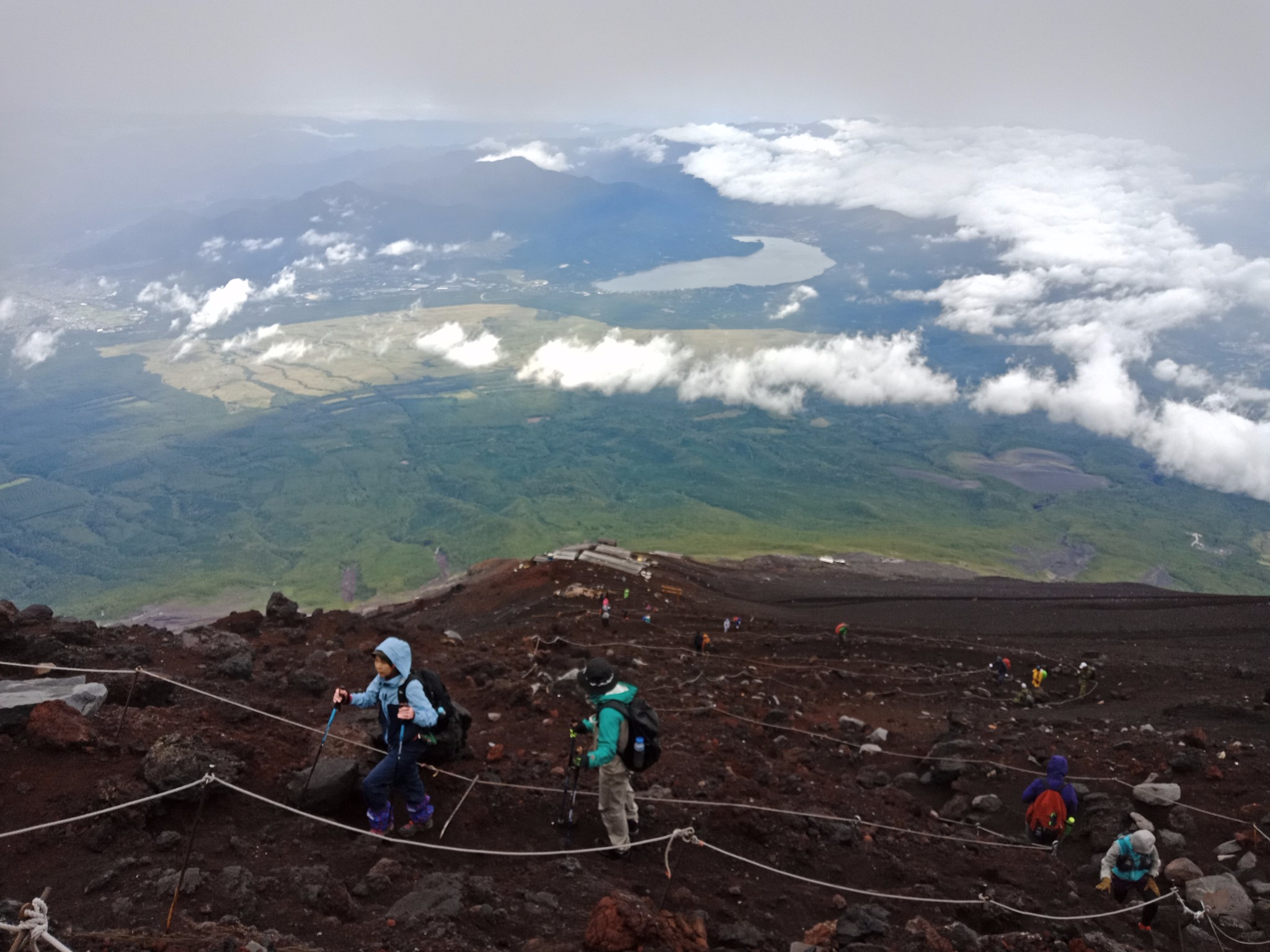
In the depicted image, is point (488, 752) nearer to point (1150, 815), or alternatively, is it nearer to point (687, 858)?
point (687, 858)

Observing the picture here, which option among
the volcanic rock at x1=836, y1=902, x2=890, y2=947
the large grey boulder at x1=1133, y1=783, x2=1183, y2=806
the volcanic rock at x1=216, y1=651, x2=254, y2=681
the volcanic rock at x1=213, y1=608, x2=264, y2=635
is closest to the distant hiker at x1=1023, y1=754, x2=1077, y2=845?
the large grey boulder at x1=1133, y1=783, x2=1183, y2=806

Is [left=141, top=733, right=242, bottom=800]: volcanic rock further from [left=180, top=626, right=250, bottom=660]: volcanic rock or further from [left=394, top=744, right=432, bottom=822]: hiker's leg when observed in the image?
[left=180, top=626, right=250, bottom=660]: volcanic rock

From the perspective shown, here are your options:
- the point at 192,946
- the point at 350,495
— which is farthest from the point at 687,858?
the point at 350,495

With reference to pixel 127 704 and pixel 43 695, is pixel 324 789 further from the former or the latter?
pixel 43 695

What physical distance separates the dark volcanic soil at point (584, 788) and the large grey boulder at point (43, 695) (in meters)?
0.20

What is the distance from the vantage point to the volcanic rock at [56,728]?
25.2 feet

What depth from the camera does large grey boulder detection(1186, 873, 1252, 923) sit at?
26.0 feet

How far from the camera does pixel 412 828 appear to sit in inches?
301

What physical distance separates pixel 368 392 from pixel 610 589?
15187 centimetres

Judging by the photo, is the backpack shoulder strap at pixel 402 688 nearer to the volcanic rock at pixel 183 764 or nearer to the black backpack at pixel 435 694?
the black backpack at pixel 435 694

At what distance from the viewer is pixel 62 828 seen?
6781mm

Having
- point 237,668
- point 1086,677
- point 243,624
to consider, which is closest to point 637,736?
point 237,668

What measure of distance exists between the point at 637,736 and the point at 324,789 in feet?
11.3

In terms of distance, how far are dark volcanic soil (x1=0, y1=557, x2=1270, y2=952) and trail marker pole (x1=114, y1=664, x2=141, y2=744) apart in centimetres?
6
